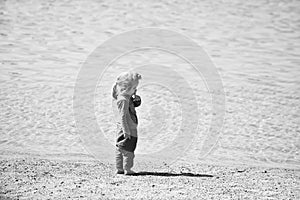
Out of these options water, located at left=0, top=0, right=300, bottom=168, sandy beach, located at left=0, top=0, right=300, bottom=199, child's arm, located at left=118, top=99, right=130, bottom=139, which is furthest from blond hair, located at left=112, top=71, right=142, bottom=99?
water, located at left=0, top=0, right=300, bottom=168

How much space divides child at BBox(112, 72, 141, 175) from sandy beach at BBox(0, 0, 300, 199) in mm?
255

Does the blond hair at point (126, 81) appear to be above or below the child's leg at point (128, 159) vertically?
above

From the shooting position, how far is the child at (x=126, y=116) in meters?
6.62

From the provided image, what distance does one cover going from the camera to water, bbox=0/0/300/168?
8820 mm

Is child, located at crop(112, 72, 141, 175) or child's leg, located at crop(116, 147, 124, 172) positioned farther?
child's leg, located at crop(116, 147, 124, 172)

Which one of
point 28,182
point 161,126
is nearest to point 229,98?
point 161,126

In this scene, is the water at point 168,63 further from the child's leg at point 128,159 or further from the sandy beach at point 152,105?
the child's leg at point 128,159

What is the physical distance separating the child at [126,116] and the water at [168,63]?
1.61m

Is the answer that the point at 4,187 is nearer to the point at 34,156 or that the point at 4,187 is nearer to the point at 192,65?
the point at 34,156

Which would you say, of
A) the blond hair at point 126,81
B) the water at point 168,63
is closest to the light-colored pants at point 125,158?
the blond hair at point 126,81

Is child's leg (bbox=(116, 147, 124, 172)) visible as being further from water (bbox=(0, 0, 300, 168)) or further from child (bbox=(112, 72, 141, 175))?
water (bbox=(0, 0, 300, 168))

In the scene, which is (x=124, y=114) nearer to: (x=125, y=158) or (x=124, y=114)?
(x=124, y=114)

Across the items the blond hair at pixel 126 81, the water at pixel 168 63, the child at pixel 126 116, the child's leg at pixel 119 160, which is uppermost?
the blond hair at pixel 126 81

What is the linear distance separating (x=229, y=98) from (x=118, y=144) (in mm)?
4775
